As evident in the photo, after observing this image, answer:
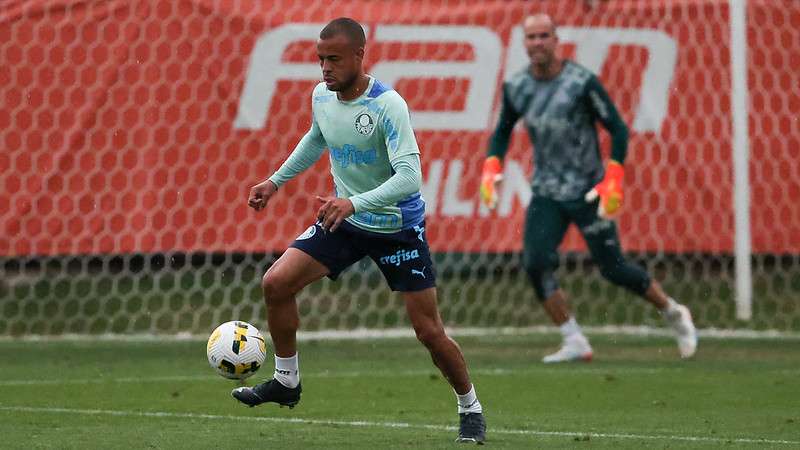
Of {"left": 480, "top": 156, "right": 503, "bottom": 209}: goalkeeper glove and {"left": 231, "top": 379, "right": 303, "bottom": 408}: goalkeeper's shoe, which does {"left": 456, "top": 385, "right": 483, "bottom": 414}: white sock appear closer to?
{"left": 231, "top": 379, "right": 303, "bottom": 408}: goalkeeper's shoe

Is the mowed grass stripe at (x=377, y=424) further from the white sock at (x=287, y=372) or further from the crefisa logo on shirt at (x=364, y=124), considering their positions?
the crefisa logo on shirt at (x=364, y=124)

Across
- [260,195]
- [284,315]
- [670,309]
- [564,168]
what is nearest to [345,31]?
[260,195]

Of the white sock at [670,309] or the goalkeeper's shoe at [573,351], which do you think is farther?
the white sock at [670,309]

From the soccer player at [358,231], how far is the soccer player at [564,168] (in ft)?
11.7

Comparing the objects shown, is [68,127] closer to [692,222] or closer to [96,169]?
[96,169]

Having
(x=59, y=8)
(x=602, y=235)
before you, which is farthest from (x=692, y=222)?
(x=59, y=8)

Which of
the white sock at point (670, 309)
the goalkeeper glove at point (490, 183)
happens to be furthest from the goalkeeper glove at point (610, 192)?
the white sock at point (670, 309)

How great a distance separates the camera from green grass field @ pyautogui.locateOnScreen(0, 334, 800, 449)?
23.9ft

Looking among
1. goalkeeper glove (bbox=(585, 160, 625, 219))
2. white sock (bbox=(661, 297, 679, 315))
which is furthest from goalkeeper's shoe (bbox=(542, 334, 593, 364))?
goalkeeper glove (bbox=(585, 160, 625, 219))

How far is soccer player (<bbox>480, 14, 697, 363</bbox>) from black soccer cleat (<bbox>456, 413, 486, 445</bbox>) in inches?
144

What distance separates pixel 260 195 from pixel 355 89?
2.06ft

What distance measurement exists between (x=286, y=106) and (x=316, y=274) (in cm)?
554

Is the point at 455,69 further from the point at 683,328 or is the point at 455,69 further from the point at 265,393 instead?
the point at 265,393

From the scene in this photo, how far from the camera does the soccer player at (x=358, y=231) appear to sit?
6938 mm
